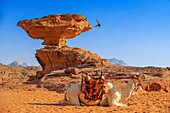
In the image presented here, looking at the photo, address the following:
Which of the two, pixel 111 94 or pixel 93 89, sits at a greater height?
pixel 93 89

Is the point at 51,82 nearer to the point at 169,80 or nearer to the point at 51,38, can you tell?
the point at 169,80

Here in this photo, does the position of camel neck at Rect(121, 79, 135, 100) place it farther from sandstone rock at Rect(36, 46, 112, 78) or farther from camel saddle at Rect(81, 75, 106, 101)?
sandstone rock at Rect(36, 46, 112, 78)

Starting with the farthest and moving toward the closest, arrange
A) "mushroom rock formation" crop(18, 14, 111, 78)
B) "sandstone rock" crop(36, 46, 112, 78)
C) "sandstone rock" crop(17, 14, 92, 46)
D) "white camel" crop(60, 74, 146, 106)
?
1. "sandstone rock" crop(17, 14, 92, 46)
2. "mushroom rock formation" crop(18, 14, 111, 78)
3. "sandstone rock" crop(36, 46, 112, 78)
4. "white camel" crop(60, 74, 146, 106)

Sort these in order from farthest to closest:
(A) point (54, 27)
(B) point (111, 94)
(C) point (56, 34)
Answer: (C) point (56, 34), (A) point (54, 27), (B) point (111, 94)

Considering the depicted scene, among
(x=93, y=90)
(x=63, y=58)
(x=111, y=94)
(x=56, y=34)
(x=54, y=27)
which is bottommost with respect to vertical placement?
(x=111, y=94)

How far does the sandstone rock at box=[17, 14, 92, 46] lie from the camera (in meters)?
28.1

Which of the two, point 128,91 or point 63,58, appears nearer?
point 128,91

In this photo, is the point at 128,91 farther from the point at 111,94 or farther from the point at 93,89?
the point at 93,89

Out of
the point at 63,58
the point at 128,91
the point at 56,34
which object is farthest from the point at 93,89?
the point at 56,34

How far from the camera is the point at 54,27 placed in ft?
91.9

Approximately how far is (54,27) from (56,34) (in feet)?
2.80

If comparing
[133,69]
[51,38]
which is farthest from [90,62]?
[51,38]

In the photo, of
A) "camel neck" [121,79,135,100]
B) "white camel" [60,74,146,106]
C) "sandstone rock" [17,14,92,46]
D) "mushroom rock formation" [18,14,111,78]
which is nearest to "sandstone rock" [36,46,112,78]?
"mushroom rock formation" [18,14,111,78]

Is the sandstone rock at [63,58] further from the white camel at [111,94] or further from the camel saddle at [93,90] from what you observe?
the camel saddle at [93,90]
